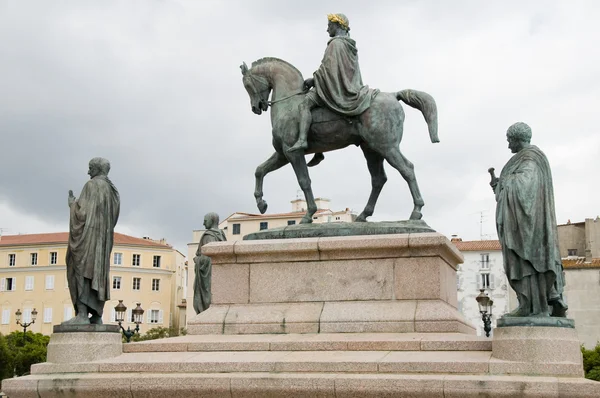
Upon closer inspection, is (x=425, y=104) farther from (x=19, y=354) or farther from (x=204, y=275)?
(x=19, y=354)

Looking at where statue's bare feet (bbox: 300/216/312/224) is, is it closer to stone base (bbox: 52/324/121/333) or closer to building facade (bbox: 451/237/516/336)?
stone base (bbox: 52/324/121/333)

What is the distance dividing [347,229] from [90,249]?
3.57 metres

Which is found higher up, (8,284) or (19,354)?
(8,284)

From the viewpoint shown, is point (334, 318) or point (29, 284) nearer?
point (334, 318)

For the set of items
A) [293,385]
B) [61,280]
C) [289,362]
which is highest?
[61,280]

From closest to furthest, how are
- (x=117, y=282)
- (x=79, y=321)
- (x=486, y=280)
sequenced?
(x=79, y=321)
(x=486, y=280)
(x=117, y=282)

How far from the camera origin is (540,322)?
29.7 ft

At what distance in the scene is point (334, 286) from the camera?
1113cm

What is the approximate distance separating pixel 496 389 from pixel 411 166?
14.1 feet

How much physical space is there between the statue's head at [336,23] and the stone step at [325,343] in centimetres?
484

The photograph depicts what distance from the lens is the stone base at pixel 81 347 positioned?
10.7m

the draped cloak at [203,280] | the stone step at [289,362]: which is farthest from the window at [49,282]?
the stone step at [289,362]

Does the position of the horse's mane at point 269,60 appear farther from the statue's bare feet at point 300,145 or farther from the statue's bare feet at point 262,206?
the statue's bare feet at point 262,206

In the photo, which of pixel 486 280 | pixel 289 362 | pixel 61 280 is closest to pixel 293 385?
pixel 289 362
